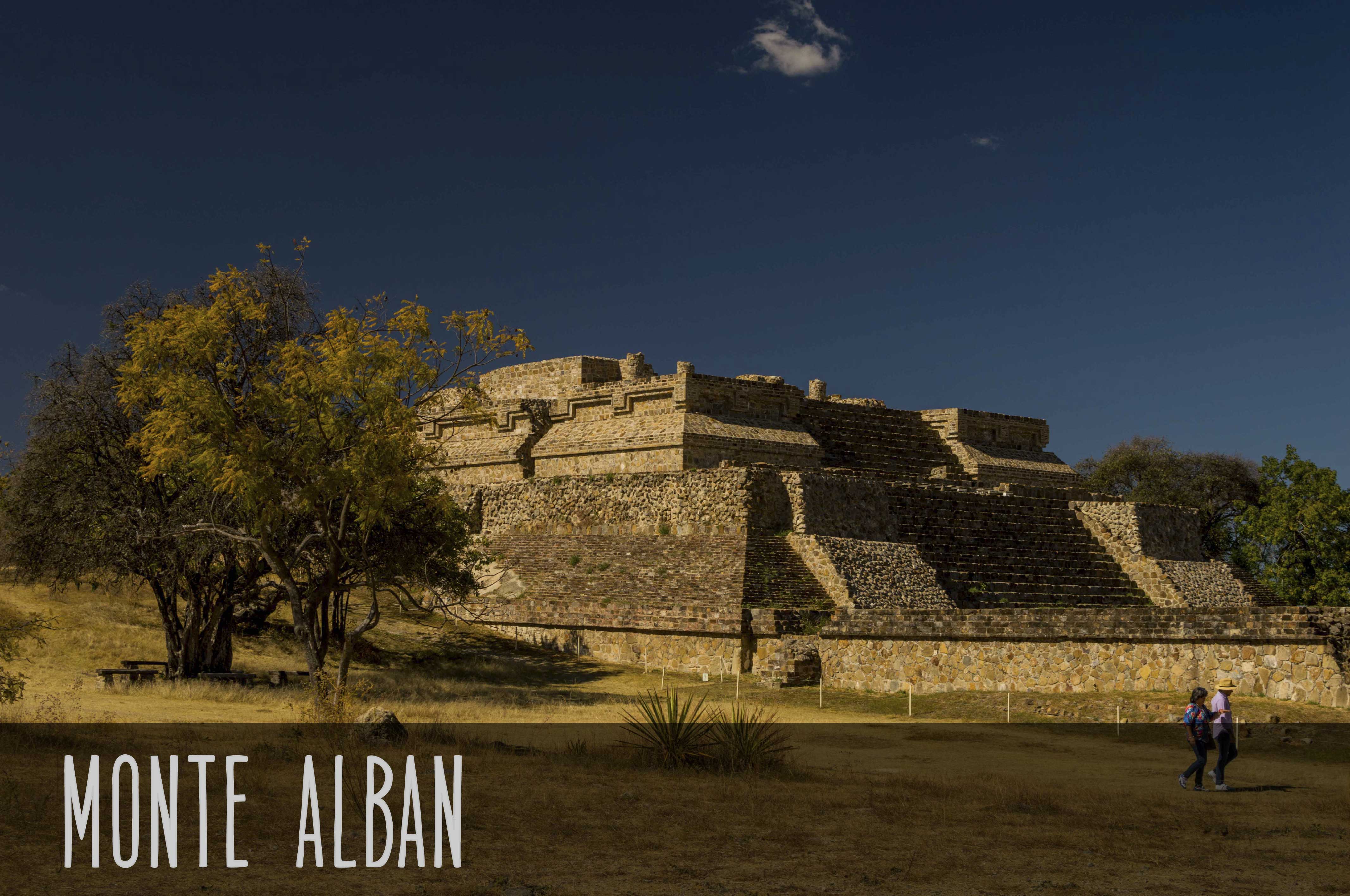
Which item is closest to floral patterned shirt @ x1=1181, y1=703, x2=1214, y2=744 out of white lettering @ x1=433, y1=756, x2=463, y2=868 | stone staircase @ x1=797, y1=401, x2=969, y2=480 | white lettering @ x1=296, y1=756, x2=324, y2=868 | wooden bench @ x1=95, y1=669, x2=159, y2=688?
white lettering @ x1=433, y1=756, x2=463, y2=868

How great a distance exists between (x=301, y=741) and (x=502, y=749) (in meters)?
1.91

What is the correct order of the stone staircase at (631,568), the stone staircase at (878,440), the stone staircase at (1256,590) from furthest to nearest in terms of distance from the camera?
the stone staircase at (878,440) < the stone staircase at (1256,590) < the stone staircase at (631,568)

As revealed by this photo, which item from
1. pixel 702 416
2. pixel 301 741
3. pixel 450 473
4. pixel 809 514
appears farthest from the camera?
pixel 450 473

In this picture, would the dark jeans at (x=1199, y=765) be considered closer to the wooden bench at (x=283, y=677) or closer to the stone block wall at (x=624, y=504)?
the stone block wall at (x=624, y=504)

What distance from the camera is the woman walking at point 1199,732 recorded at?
11.4m

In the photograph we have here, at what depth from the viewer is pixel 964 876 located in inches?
305

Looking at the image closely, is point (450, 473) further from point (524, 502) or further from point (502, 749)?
point (502, 749)

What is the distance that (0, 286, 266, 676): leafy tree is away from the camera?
18.7 metres

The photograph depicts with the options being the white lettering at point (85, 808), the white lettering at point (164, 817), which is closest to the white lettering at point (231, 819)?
the white lettering at point (164, 817)

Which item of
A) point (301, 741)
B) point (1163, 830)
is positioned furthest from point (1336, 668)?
point (301, 741)

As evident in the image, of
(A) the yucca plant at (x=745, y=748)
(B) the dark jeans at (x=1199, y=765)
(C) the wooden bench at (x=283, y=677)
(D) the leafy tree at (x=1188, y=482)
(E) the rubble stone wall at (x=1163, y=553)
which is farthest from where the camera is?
(D) the leafy tree at (x=1188, y=482)

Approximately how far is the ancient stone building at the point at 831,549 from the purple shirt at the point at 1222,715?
4728 millimetres

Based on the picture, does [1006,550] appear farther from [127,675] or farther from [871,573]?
[127,675]

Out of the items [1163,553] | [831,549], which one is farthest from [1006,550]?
[831,549]
